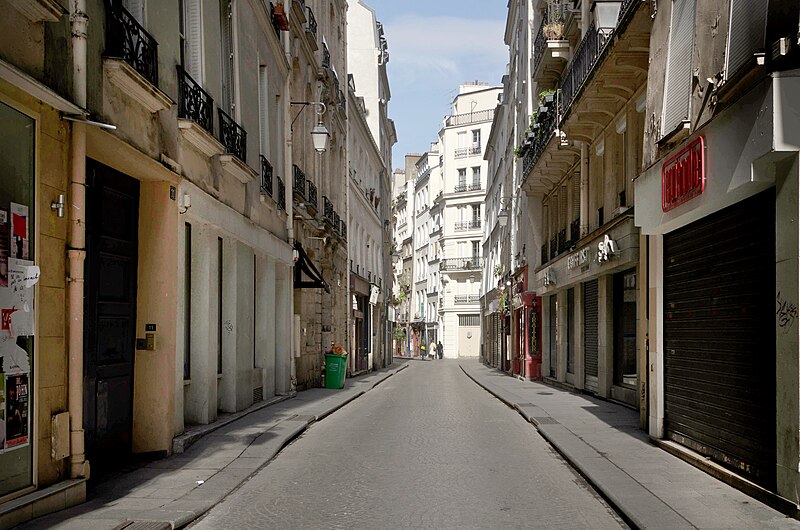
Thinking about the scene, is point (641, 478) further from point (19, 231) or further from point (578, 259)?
point (578, 259)

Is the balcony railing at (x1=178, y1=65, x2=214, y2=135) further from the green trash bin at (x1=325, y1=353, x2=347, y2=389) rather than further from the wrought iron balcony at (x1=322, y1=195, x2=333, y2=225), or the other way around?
the wrought iron balcony at (x1=322, y1=195, x2=333, y2=225)

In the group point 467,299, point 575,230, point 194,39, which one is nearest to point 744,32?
point 194,39

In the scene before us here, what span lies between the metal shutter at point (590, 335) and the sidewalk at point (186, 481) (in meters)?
8.07

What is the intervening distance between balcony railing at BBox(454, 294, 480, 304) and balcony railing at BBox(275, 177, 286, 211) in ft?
158

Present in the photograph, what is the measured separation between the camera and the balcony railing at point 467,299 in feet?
220

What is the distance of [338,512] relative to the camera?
24.6 feet

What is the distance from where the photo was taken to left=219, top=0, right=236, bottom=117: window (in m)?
14.7

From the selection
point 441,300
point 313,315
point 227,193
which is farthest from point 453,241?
point 227,193

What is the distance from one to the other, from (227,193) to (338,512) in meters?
7.58

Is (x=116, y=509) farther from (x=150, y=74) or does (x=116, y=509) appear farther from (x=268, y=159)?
(x=268, y=159)

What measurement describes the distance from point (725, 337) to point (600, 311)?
10.1 m

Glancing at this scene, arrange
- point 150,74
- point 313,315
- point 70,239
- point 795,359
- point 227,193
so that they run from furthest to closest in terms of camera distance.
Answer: point 313,315, point 227,193, point 150,74, point 70,239, point 795,359

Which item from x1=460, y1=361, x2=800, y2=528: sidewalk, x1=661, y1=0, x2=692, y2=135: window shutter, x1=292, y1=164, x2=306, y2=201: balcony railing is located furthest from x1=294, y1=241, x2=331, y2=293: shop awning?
x1=661, y1=0, x2=692, y2=135: window shutter

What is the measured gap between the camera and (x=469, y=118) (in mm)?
67562
